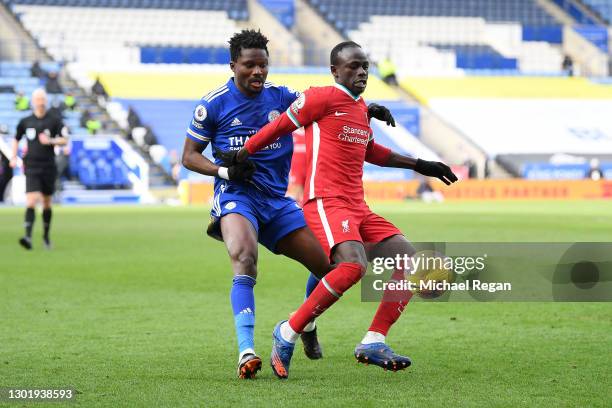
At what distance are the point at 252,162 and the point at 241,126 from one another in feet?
0.90

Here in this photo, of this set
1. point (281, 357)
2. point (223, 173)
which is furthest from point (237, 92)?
point (281, 357)

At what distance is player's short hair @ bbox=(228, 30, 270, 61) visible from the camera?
22.6 feet

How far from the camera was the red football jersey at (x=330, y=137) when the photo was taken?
659 cm

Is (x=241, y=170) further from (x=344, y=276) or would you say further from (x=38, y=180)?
(x=38, y=180)

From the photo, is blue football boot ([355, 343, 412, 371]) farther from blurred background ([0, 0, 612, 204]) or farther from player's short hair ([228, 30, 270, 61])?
blurred background ([0, 0, 612, 204])

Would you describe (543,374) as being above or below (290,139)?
below

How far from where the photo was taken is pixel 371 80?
48.5 m

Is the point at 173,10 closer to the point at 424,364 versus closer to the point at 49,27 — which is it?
the point at 49,27

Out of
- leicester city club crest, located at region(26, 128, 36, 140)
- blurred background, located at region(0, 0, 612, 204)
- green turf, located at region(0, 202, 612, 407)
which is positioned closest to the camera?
green turf, located at region(0, 202, 612, 407)

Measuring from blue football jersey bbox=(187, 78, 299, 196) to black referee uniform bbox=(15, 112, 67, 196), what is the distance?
951 cm

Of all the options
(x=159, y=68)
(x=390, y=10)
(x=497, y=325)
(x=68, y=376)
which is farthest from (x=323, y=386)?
(x=390, y=10)

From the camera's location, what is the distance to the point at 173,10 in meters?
48.8

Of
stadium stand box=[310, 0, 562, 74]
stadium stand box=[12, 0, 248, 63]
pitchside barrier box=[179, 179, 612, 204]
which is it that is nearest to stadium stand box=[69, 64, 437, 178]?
stadium stand box=[12, 0, 248, 63]

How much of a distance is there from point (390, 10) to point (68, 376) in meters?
47.8
